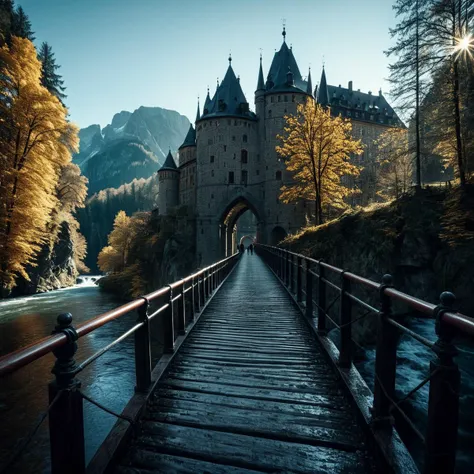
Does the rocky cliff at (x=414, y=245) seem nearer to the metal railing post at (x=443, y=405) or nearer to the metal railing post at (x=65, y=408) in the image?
the metal railing post at (x=443, y=405)

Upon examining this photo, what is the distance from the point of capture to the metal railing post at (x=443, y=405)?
5.30 feet

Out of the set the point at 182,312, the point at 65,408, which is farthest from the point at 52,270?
the point at 65,408

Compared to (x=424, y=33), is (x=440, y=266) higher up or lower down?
lower down

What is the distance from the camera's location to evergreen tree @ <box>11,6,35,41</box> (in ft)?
79.9

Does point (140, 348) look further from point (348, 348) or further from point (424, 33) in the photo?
point (424, 33)

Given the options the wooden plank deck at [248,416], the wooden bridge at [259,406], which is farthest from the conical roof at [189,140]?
the wooden bridge at [259,406]

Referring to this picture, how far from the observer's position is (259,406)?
10.4 feet

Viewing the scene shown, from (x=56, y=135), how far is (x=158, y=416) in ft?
62.2

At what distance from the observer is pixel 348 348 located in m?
3.76

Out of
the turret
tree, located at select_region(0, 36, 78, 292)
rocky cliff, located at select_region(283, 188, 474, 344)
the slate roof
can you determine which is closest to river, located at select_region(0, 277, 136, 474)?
tree, located at select_region(0, 36, 78, 292)

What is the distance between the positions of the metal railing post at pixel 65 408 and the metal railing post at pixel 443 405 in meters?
2.01

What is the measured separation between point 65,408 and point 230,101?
154 ft

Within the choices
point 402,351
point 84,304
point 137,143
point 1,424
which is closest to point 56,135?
point 84,304

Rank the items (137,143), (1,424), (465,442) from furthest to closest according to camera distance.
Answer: (137,143), (1,424), (465,442)
